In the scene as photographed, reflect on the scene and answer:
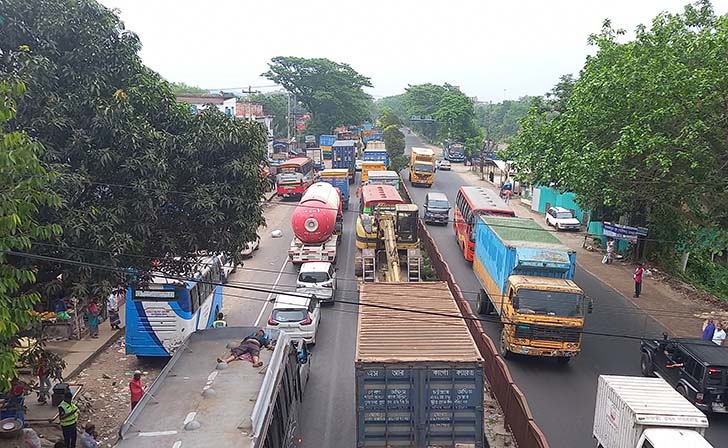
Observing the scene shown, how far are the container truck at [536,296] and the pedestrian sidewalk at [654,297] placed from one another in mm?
5616

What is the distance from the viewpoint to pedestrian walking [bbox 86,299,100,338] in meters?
15.8

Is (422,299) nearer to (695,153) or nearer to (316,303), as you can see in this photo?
(316,303)

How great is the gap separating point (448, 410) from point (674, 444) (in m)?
3.64

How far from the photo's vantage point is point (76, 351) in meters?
15.0

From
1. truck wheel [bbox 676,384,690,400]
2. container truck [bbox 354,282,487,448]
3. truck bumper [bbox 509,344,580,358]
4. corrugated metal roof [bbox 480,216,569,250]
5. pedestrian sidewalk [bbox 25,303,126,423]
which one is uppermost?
corrugated metal roof [bbox 480,216,569,250]

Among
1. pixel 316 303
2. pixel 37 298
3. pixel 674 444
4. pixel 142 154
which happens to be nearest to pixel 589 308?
pixel 674 444

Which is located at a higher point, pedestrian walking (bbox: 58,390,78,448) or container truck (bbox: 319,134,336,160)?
container truck (bbox: 319,134,336,160)

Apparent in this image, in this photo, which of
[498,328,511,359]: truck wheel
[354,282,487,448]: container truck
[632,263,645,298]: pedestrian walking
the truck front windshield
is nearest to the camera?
[354,282,487,448]: container truck

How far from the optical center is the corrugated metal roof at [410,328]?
9.40m

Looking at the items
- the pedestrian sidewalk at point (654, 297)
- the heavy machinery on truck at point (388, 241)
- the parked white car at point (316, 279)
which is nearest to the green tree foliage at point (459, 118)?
the pedestrian sidewalk at point (654, 297)

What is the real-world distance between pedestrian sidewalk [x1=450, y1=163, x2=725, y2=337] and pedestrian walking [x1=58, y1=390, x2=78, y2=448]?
54.7 ft

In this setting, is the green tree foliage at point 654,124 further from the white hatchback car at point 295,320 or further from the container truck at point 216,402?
the container truck at point 216,402

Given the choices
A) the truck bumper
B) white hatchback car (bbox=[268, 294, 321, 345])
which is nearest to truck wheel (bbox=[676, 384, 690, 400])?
the truck bumper

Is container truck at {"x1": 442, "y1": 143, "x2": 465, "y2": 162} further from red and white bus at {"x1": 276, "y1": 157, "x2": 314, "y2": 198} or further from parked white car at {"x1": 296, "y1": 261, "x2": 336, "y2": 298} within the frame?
parked white car at {"x1": 296, "y1": 261, "x2": 336, "y2": 298}
